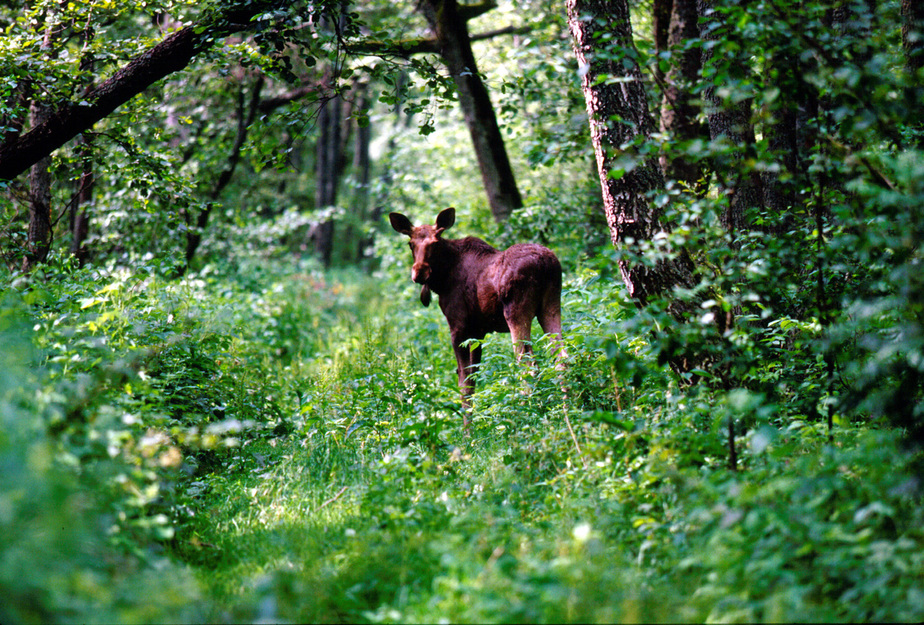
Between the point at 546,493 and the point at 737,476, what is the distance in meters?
1.16

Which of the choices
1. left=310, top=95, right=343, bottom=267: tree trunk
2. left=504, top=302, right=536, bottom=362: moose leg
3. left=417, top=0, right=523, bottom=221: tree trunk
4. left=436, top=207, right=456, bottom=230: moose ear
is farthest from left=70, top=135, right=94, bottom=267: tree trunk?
left=310, top=95, right=343, bottom=267: tree trunk

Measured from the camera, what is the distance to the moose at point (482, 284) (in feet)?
20.3

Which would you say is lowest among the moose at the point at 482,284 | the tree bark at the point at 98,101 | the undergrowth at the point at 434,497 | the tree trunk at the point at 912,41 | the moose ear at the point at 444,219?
the undergrowth at the point at 434,497

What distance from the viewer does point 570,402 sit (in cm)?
551

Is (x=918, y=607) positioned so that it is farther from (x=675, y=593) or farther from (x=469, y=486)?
(x=469, y=486)

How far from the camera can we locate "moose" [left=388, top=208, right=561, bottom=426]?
6.20 meters

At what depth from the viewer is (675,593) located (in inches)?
124

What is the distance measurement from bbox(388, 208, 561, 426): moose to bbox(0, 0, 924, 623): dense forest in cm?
32

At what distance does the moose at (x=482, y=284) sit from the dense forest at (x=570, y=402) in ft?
1.04

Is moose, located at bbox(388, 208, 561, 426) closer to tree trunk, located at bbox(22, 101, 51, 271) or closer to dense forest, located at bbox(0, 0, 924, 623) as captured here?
dense forest, located at bbox(0, 0, 924, 623)

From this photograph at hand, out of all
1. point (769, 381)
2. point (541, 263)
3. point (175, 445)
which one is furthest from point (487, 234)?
point (175, 445)

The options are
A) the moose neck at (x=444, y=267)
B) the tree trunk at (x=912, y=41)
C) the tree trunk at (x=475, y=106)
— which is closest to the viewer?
the tree trunk at (x=912, y=41)

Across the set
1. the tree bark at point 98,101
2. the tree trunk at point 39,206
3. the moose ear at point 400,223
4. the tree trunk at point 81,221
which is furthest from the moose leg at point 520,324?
the tree trunk at point 81,221

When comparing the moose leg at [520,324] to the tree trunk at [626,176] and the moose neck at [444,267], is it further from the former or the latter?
the tree trunk at [626,176]
